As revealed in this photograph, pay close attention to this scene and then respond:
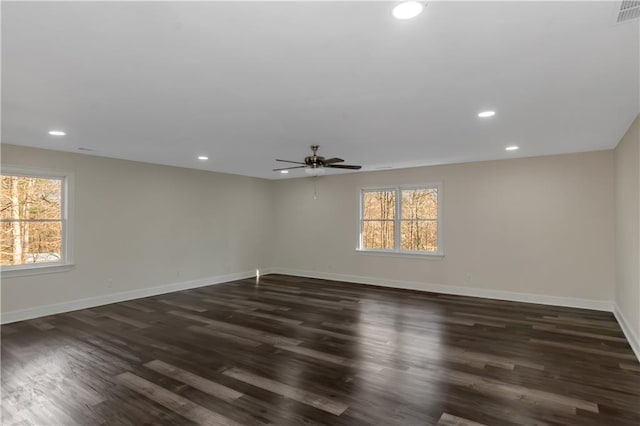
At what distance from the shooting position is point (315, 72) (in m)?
2.52

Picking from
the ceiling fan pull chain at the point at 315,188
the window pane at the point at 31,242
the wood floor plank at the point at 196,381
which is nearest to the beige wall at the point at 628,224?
the wood floor plank at the point at 196,381

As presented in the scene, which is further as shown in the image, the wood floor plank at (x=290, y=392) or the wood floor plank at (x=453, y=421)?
the wood floor plank at (x=290, y=392)

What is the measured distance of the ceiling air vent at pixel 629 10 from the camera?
1.70 m

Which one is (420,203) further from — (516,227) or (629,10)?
(629,10)

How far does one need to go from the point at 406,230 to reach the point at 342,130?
378 centimetres

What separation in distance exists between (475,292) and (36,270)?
7.09 metres

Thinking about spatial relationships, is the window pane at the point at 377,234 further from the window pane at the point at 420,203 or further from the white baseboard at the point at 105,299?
the white baseboard at the point at 105,299

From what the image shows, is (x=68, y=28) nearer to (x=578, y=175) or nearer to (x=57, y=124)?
(x=57, y=124)

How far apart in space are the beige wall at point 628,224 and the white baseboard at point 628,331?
2.0 inches

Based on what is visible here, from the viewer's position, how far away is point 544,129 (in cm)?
413

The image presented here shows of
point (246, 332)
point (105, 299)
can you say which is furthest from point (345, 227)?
point (105, 299)

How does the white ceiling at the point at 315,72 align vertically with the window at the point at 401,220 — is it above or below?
above

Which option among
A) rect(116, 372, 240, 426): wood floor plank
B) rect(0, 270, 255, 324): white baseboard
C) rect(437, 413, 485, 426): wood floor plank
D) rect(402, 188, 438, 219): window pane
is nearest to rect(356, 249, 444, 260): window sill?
rect(402, 188, 438, 219): window pane

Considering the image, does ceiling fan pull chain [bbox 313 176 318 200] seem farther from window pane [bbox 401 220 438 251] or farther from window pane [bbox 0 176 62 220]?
window pane [bbox 0 176 62 220]
